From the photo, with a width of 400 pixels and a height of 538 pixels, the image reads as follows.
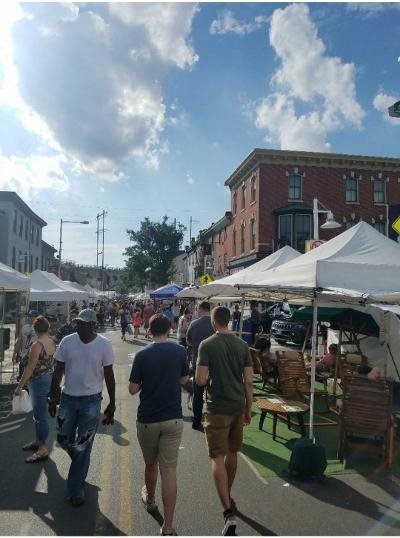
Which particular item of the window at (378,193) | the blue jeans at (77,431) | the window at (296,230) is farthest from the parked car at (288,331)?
the window at (378,193)

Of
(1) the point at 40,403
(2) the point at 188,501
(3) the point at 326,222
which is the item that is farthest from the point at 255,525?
(3) the point at 326,222

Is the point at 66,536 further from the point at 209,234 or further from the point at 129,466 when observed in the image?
the point at 209,234

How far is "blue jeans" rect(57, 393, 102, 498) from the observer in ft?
14.6

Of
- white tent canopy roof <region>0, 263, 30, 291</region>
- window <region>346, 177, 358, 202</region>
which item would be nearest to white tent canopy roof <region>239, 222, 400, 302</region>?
white tent canopy roof <region>0, 263, 30, 291</region>

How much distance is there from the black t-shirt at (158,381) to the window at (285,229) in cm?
2955

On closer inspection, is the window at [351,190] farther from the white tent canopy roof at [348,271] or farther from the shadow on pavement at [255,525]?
the shadow on pavement at [255,525]

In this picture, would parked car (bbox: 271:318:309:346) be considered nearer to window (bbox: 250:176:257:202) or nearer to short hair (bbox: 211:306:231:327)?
short hair (bbox: 211:306:231:327)

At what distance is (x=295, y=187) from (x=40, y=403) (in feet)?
99.6

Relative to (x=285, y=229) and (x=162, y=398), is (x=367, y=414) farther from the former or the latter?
(x=285, y=229)

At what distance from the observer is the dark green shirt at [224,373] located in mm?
4301

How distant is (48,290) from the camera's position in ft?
59.0

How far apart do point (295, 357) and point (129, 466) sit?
5784 mm

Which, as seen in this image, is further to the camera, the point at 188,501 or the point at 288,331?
the point at 288,331

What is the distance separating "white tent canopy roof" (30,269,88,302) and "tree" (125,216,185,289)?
4690cm
